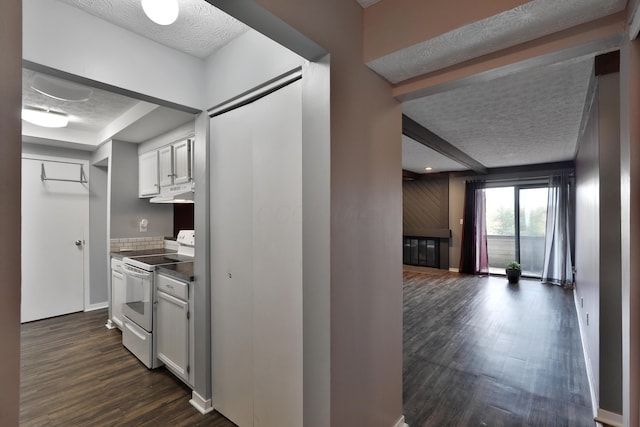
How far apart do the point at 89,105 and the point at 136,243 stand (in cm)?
187

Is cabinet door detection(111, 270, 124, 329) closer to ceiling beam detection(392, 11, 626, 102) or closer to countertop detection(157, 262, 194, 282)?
countertop detection(157, 262, 194, 282)

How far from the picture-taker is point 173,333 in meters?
2.47

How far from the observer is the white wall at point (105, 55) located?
57.3 inches

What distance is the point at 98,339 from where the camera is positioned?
3.36 meters

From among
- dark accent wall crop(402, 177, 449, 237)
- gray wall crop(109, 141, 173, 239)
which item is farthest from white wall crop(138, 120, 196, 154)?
dark accent wall crop(402, 177, 449, 237)

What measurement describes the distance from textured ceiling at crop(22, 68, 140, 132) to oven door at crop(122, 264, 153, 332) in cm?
167

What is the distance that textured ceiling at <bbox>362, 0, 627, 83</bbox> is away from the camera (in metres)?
1.10

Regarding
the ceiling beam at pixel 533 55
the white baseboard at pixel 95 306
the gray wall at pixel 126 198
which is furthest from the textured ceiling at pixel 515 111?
the white baseboard at pixel 95 306

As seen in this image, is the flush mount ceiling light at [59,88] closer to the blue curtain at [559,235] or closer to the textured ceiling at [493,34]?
the textured ceiling at [493,34]

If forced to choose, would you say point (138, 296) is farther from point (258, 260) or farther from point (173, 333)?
point (258, 260)

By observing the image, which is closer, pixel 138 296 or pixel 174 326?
pixel 174 326

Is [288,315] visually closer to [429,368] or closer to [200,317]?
[200,317]

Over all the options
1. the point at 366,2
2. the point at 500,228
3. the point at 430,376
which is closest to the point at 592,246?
the point at 430,376

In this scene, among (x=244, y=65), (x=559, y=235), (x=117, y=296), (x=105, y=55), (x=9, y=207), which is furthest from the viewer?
(x=559, y=235)
